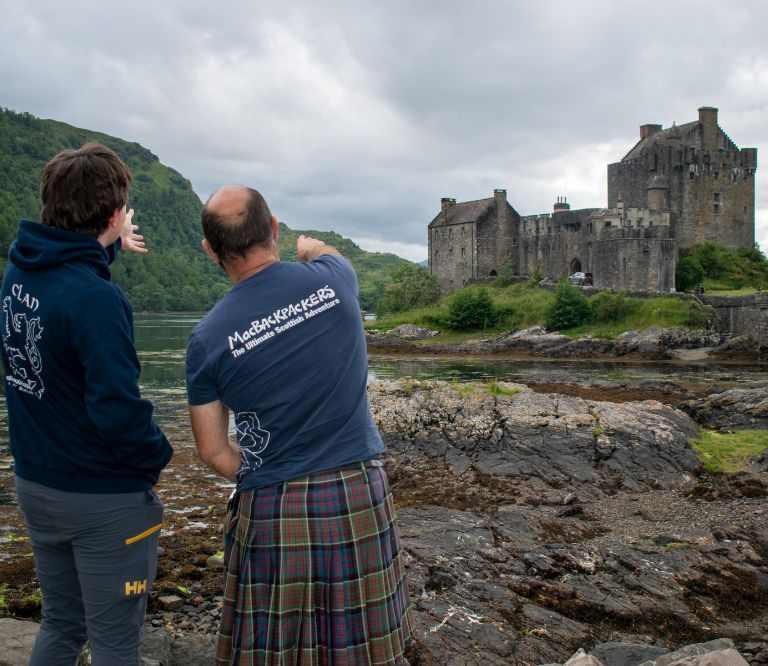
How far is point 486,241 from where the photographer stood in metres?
61.2

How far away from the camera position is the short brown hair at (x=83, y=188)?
3.17 meters

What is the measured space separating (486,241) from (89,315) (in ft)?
195

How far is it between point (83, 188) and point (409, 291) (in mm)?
60173

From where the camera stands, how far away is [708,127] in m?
54.2

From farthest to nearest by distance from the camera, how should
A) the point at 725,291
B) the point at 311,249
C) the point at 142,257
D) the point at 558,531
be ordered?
the point at 142,257 < the point at 725,291 < the point at 558,531 < the point at 311,249

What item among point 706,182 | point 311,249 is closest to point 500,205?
point 706,182

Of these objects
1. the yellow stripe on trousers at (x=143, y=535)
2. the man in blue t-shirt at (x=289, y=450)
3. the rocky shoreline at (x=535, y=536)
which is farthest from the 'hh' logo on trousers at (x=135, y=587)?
the rocky shoreline at (x=535, y=536)

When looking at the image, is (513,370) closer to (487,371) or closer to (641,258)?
(487,371)

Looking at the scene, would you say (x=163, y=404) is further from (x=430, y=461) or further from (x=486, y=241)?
(x=486, y=241)

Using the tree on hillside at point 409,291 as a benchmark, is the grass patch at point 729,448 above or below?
below

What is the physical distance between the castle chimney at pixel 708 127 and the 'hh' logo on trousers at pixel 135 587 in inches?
2309

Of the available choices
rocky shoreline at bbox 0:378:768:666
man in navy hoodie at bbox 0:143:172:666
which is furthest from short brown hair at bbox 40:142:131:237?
rocky shoreline at bbox 0:378:768:666

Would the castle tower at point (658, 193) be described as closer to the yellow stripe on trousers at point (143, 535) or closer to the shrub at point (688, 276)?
the shrub at point (688, 276)

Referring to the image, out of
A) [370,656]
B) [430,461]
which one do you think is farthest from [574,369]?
[370,656]
